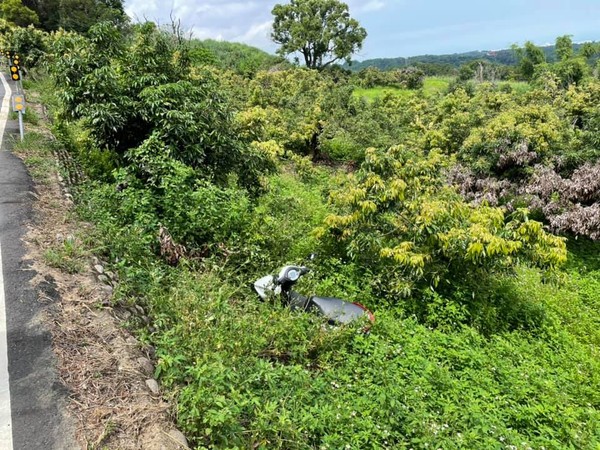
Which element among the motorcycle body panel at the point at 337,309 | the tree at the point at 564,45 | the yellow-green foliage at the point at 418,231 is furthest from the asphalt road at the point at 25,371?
the tree at the point at 564,45

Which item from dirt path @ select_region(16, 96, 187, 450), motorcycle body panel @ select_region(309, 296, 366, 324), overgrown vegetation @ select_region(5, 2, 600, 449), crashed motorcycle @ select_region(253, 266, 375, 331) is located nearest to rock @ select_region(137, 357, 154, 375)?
dirt path @ select_region(16, 96, 187, 450)

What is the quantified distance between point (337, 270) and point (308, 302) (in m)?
1.56

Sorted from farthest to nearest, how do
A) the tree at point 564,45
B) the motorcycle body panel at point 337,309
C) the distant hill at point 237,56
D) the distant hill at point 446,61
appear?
the distant hill at point 446,61 → the distant hill at point 237,56 → the tree at point 564,45 → the motorcycle body panel at point 337,309

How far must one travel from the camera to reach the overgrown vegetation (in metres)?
3.47

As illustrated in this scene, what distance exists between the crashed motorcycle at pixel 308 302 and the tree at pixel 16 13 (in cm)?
3834

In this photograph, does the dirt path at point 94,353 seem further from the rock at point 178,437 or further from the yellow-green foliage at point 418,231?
the yellow-green foliage at point 418,231

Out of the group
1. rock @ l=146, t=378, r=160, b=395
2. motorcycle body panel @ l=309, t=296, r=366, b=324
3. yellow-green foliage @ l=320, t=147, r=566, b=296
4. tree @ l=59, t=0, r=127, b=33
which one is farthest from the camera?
tree @ l=59, t=0, r=127, b=33

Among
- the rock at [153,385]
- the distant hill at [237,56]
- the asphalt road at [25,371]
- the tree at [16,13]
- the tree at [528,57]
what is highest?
the tree at [16,13]

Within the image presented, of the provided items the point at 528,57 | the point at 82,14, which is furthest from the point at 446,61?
the point at 82,14

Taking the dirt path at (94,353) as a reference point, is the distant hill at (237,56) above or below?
above

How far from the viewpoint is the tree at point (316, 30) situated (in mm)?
35250

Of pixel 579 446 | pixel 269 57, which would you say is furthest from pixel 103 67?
pixel 269 57

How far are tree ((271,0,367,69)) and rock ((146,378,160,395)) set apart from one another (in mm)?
35511

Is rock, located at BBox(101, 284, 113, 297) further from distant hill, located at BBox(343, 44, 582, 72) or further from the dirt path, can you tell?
distant hill, located at BBox(343, 44, 582, 72)
